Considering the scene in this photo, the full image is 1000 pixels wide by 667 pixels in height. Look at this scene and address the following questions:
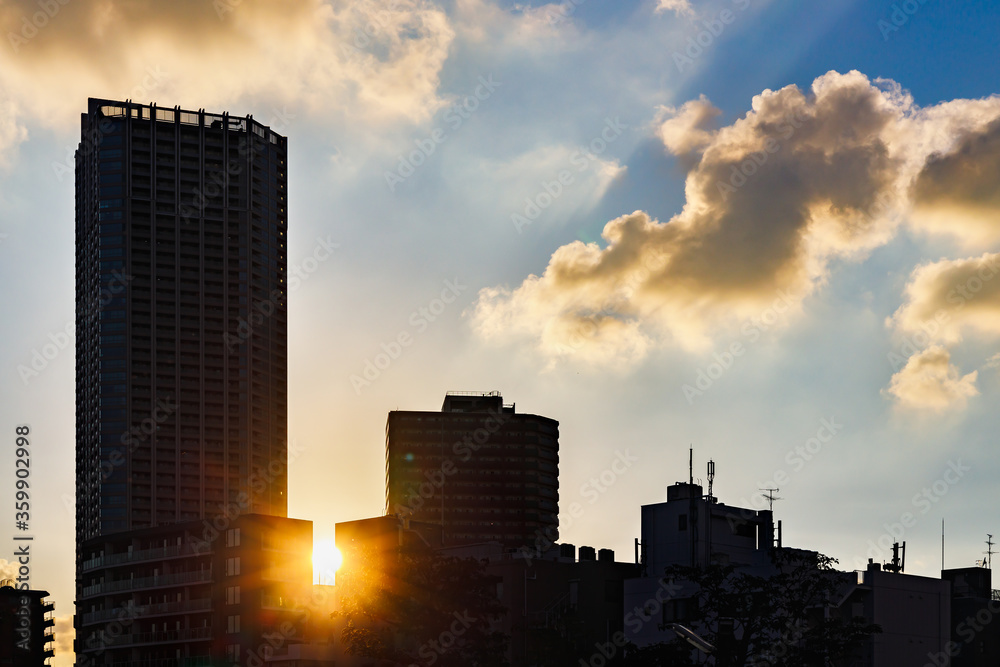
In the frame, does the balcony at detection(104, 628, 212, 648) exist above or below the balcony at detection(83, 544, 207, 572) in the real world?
below

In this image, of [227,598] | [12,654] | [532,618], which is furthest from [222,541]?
[12,654]

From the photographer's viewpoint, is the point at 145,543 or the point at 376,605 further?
the point at 145,543

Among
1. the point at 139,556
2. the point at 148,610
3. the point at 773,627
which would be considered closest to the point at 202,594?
the point at 148,610

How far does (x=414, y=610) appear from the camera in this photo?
78500 millimetres

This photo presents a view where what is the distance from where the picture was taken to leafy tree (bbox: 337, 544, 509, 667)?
77938mm

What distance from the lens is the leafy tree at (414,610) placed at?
256 ft

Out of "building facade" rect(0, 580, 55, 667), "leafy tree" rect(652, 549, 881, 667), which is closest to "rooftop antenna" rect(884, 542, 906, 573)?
"leafy tree" rect(652, 549, 881, 667)

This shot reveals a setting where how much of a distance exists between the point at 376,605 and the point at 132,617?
56235 millimetres

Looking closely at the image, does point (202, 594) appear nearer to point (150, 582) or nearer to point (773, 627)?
point (150, 582)

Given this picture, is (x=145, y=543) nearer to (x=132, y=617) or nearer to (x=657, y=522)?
(x=132, y=617)

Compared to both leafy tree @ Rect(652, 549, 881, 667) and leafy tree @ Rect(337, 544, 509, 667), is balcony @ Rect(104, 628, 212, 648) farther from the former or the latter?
leafy tree @ Rect(652, 549, 881, 667)

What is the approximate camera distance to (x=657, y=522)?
110 meters

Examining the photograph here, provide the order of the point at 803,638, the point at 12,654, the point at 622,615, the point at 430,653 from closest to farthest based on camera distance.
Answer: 1. the point at 803,638
2. the point at 430,653
3. the point at 622,615
4. the point at 12,654

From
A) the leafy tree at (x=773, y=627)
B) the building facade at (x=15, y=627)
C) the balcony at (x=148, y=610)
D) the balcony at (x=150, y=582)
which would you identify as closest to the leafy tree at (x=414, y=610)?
the leafy tree at (x=773, y=627)
